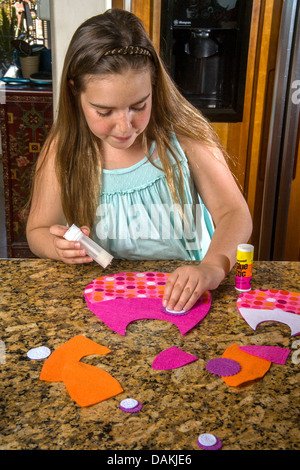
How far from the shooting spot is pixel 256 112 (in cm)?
246

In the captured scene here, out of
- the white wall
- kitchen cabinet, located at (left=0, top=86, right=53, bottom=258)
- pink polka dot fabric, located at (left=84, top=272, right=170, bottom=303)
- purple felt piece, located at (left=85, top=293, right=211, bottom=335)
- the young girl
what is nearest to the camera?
purple felt piece, located at (left=85, top=293, right=211, bottom=335)

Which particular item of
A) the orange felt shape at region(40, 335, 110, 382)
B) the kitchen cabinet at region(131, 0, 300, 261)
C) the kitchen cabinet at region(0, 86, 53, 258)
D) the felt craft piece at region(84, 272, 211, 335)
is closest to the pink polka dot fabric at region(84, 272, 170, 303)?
the felt craft piece at region(84, 272, 211, 335)

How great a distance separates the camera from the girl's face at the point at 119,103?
3.66 ft

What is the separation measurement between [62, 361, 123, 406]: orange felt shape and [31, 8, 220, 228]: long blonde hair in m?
0.70

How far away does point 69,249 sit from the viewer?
3.76 feet

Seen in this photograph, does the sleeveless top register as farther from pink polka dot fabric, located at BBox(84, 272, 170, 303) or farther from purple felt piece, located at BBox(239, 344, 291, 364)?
purple felt piece, located at BBox(239, 344, 291, 364)

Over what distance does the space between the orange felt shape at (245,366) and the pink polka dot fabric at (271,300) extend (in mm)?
165

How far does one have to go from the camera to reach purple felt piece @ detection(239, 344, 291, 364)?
812mm

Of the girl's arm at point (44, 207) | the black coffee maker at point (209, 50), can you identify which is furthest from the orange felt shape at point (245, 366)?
the black coffee maker at point (209, 50)

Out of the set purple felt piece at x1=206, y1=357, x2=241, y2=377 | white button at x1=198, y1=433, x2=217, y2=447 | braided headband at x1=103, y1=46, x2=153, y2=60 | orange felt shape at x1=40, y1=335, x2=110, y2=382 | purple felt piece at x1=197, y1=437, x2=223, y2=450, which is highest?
braided headband at x1=103, y1=46, x2=153, y2=60

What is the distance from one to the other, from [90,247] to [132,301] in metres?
0.19

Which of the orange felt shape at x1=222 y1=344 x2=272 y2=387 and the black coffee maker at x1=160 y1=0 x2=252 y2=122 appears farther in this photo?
the black coffee maker at x1=160 y1=0 x2=252 y2=122

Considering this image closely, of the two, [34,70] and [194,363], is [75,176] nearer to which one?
[194,363]
